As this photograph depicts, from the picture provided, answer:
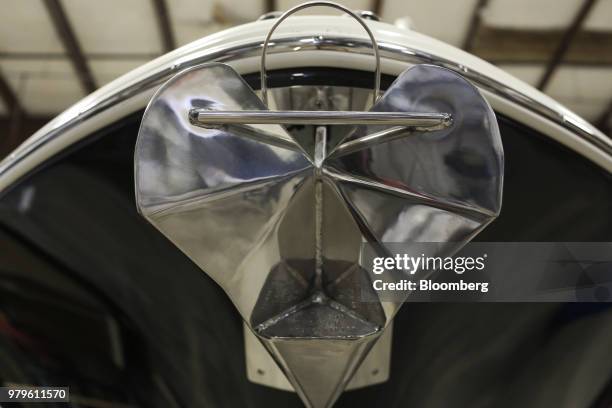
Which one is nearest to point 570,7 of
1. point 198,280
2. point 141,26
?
point 141,26

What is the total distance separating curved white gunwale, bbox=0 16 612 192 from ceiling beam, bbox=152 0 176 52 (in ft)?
7.69

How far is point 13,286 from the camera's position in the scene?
Result: 3.42 ft

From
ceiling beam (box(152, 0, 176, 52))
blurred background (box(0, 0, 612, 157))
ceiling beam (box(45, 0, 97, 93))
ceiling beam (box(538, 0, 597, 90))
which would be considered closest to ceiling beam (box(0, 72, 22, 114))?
blurred background (box(0, 0, 612, 157))

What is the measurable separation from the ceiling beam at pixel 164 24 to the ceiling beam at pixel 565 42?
5.71 ft

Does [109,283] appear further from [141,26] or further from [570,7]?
[570,7]

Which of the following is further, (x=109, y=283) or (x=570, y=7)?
(x=570, y=7)

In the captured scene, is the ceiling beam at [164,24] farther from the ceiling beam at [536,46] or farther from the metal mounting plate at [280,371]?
the metal mounting plate at [280,371]

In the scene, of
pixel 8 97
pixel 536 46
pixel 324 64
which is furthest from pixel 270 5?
pixel 324 64

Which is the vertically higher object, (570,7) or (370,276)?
(570,7)

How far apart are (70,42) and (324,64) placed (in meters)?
2.75

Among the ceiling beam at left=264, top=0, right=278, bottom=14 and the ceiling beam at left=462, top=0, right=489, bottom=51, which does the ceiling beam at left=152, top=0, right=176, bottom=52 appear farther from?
the ceiling beam at left=462, top=0, right=489, bottom=51

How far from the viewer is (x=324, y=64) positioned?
2.66 ft

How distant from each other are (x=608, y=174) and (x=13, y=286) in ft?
2.65

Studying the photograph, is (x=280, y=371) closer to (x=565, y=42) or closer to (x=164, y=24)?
(x=164, y=24)
